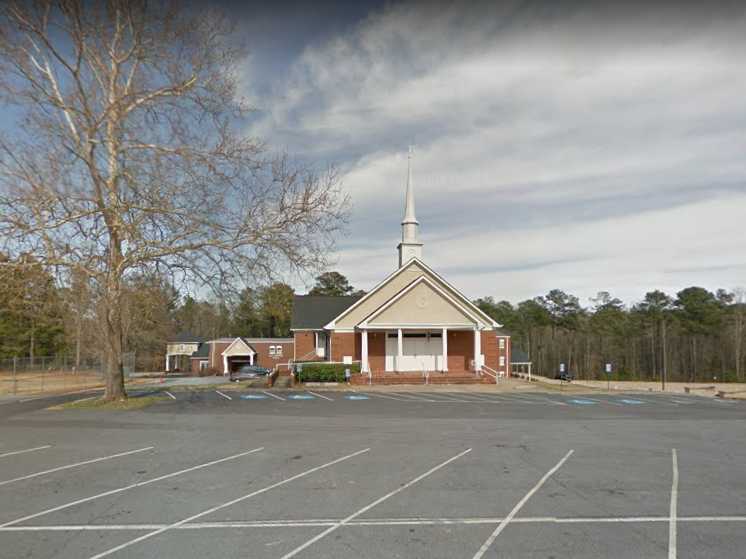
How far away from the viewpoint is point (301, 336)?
135ft

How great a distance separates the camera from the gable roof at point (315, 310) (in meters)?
41.4

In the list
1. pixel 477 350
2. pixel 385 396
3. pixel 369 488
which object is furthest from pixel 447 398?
pixel 369 488

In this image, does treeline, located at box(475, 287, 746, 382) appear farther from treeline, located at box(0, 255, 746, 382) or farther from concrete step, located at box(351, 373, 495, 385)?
concrete step, located at box(351, 373, 495, 385)

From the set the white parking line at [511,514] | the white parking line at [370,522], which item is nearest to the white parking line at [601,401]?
the white parking line at [511,514]

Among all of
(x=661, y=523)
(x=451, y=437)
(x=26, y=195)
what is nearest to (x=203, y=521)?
(x=661, y=523)

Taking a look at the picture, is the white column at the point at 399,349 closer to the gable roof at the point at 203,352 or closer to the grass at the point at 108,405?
the grass at the point at 108,405

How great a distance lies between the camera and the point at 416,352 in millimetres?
35281

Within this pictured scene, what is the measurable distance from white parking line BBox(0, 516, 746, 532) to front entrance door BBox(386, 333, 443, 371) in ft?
90.7

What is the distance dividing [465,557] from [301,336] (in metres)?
35.9

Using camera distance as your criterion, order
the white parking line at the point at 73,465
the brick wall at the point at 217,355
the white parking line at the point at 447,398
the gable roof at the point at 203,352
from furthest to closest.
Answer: the gable roof at the point at 203,352, the brick wall at the point at 217,355, the white parking line at the point at 447,398, the white parking line at the point at 73,465

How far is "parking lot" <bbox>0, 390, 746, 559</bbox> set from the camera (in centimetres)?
629

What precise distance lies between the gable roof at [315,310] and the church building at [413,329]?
219 inches

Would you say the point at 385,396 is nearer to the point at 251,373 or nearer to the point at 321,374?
the point at 321,374

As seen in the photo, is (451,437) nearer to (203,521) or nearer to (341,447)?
(341,447)
